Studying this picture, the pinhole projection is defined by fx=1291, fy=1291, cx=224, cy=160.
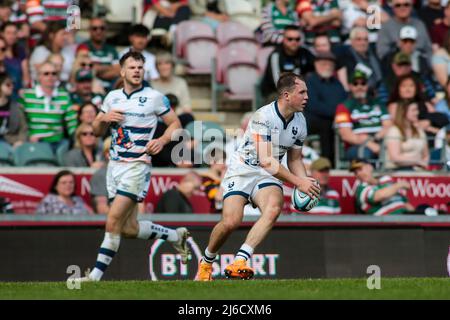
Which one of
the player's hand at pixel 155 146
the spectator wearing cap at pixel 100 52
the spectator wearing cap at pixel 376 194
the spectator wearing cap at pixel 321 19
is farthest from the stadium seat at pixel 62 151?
the spectator wearing cap at pixel 321 19

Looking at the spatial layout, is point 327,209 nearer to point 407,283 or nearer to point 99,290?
point 407,283

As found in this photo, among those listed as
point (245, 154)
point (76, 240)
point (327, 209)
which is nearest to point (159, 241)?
point (76, 240)

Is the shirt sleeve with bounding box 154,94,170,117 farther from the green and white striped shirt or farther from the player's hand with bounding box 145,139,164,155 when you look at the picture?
the green and white striped shirt

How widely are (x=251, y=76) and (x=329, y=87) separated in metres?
1.64

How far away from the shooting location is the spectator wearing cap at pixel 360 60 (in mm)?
20359

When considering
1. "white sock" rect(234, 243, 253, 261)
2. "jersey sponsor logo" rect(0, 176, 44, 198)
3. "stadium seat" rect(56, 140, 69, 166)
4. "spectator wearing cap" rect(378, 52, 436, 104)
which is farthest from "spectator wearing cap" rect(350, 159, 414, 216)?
"white sock" rect(234, 243, 253, 261)

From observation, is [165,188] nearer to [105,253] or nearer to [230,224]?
[105,253]

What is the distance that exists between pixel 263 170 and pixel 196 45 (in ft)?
25.4

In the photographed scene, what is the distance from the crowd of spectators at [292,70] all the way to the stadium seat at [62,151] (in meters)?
0.03

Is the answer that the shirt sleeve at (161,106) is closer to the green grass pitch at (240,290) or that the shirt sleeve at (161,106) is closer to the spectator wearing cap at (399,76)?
the green grass pitch at (240,290)

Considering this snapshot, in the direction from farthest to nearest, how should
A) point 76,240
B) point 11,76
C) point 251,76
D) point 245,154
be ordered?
point 251,76
point 11,76
point 76,240
point 245,154

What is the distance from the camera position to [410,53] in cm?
2114

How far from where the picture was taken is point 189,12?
21391mm

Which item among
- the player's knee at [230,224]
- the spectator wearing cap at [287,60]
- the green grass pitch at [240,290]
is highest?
the spectator wearing cap at [287,60]
